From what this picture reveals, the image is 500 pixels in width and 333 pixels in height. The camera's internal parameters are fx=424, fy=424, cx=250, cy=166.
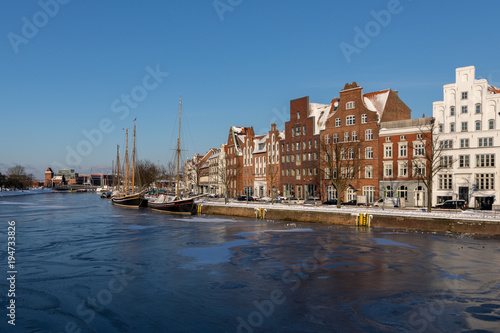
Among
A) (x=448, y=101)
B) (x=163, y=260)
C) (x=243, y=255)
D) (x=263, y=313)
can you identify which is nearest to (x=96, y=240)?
(x=163, y=260)

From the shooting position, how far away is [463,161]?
57.3 meters

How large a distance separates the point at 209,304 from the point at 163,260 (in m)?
10.2

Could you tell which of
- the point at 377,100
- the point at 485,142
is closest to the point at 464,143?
the point at 485,142

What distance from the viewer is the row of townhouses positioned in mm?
55875

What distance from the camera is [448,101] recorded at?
5866 centimetres

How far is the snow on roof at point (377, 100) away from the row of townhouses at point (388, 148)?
0.17 meters

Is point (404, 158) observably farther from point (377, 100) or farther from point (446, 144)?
point (377, 100)

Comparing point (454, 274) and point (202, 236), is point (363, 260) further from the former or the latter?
point (202, 236)

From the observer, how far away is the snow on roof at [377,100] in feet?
232

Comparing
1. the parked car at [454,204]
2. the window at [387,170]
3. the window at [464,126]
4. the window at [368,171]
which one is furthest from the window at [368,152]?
the parked car at [454,204]

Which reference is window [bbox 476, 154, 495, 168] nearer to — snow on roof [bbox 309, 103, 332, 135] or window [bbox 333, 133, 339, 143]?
window [bbox 333, 133, 339, 143]

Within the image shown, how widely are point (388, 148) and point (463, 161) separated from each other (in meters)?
11.7

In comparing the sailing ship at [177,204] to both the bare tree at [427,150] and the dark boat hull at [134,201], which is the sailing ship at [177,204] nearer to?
the dark boat hull at [134,201]

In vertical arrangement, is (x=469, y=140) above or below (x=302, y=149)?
below
